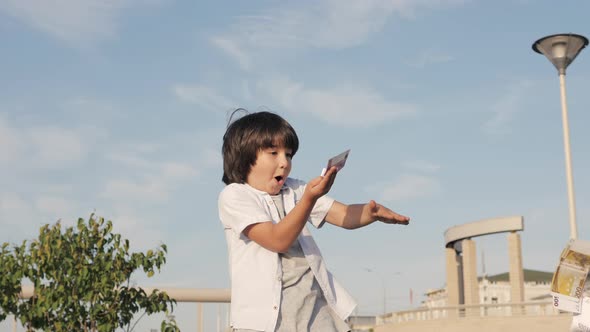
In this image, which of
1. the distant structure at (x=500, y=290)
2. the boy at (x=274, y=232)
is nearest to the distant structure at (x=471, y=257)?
the distant structure at (x=500, y=290)

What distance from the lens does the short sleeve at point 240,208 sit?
3.33 metres

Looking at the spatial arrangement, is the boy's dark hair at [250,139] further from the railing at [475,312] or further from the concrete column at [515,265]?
the concrete column at [515,265]

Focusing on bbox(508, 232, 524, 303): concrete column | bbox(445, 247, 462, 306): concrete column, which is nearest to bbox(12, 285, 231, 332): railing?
bbox(508, 232, 524, 303): concrete column

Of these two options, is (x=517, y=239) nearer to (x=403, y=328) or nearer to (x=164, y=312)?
(x=403, y=328)

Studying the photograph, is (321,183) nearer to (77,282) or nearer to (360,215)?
(360,215)

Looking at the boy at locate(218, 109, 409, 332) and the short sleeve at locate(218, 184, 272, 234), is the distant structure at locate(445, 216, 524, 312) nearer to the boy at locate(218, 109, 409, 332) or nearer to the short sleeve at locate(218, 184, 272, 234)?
the boy at locate(218, 109, 409, 332)

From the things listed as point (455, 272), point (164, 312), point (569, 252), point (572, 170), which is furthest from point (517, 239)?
point (569, 252)

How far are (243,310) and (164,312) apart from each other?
4538 millimetres

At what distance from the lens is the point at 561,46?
51.8 ft

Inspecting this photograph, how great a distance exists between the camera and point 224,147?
3.64 m

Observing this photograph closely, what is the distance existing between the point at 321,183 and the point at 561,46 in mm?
14028

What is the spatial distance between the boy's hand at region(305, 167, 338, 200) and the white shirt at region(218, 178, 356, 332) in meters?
0.37

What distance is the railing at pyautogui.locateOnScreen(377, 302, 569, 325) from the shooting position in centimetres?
2492

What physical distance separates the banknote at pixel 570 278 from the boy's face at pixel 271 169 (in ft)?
4.94
